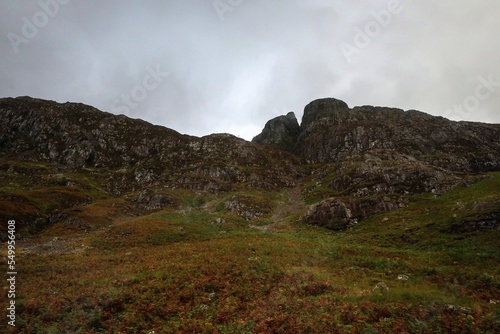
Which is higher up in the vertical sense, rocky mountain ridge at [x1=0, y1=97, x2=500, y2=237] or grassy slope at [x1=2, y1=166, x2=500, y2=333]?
rocky mountain ridge at [x1=0, y1=97, x2=500, y2=237]

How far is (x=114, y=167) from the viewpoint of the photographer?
115750 mm

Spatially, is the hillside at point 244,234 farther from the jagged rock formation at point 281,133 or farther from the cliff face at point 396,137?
the jagged rock formation at point 281,133

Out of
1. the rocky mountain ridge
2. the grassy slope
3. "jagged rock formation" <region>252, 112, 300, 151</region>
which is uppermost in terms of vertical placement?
"jagged rock formation" <region>252, 112, 300, 151</region>

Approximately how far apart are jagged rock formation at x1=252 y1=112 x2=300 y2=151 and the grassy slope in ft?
422

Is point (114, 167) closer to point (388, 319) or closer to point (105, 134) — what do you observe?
point (105, 134)

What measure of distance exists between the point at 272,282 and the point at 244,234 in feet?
72.8

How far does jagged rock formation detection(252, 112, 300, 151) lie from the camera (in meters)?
172

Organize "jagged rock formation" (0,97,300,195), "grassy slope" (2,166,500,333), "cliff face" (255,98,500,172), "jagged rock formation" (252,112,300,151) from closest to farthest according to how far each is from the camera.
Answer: "grassy slope" (2,166,500,333) < "cliff face" (255,98,500,172) < "jagged rock formation" (0,97,300,195) < "jagged rock formation" (252,112,300,151)

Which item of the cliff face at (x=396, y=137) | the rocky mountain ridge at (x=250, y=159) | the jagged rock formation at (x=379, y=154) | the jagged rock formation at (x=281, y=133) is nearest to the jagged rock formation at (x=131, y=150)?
the rocky mountain ridge at (x=250, y=159)

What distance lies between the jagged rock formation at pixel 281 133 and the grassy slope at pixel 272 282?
5059 inches

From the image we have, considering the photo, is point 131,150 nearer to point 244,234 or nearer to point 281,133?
point 281,133

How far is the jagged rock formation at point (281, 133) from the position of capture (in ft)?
565

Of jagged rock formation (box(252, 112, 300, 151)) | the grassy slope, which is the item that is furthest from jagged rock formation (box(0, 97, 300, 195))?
the grassy slope

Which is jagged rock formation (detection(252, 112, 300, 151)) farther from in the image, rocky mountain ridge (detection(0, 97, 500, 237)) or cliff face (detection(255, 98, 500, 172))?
rocky mountain ridge (detection(0, 97, 500, 237))
